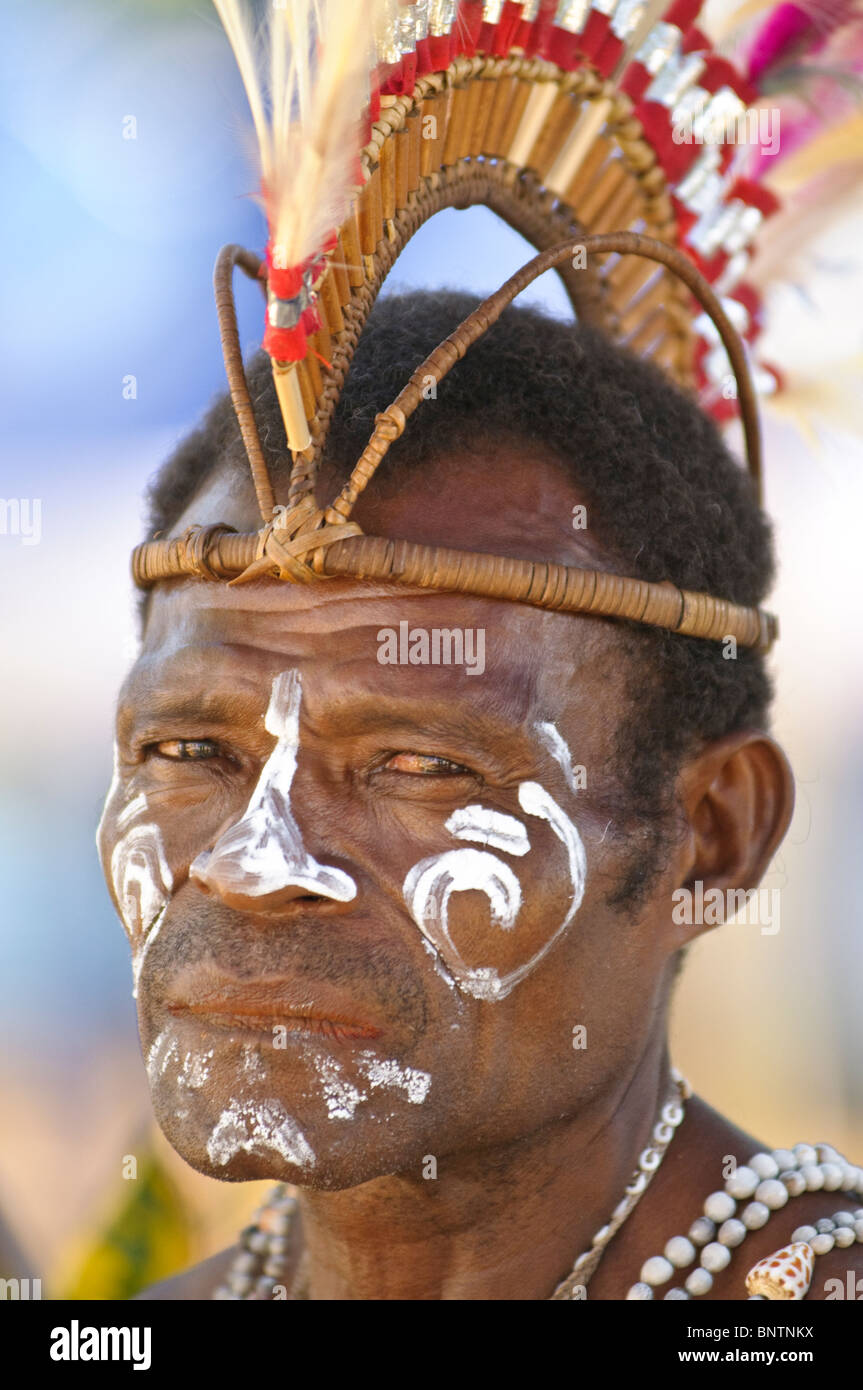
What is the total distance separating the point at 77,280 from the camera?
16.8ft

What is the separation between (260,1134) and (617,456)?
1.31 metres

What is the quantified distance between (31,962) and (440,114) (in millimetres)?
4253

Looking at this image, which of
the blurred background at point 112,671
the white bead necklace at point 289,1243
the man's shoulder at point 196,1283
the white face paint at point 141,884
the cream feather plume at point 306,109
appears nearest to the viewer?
the cream feather plume at point 306,109

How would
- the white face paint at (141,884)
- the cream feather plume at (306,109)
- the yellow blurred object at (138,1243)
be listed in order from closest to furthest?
the cream feather plume at (306,109), the white face paint at (141,884), the yellow blurred object at (138,1243)

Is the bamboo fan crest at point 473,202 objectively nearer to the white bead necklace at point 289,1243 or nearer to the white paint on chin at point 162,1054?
the white paint on chin at point 162,1054

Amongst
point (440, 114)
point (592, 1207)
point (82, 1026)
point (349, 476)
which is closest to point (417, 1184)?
point (592, 1207)

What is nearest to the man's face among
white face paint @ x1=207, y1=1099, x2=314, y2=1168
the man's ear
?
white face paint @ x1=207, y1=1099, x2=314, y2=1168

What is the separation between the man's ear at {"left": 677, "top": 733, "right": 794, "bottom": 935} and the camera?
8.08 feet

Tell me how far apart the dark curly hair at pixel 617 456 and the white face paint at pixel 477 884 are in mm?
242

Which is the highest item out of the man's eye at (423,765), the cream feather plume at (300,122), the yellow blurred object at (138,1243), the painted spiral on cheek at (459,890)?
the cream feather plume at (300,122)

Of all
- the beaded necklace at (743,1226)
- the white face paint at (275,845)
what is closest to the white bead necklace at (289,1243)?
the beaded necklace at (743,1226)

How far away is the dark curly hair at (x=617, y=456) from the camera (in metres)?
2.29

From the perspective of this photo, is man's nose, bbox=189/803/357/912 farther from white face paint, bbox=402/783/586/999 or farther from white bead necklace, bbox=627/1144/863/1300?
white bead necklace, bbox=627/1144/863/1300

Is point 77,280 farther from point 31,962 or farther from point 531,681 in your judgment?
point 531,681
